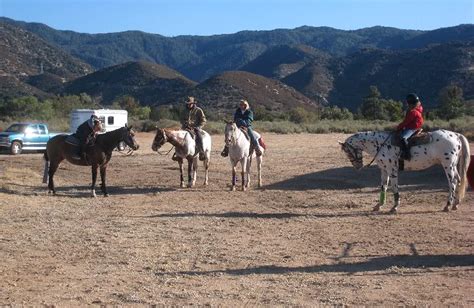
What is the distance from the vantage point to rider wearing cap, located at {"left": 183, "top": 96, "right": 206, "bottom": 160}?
17766 mm

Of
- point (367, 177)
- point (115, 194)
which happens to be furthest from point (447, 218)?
point (115, 194)

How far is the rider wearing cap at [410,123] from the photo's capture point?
43.1ft

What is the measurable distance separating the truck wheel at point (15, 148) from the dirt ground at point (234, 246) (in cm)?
1250

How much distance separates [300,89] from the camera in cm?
10450

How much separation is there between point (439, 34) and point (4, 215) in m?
174

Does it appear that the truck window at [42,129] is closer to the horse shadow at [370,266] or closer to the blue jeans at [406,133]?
the blue jeans at [406,133]

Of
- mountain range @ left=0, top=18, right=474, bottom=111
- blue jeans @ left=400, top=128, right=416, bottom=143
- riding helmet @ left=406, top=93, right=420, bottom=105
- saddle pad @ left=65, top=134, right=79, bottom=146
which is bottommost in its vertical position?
saddle pad @ left=65, top=134, right=79, bottom=146

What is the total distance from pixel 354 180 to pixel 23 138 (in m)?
18.1

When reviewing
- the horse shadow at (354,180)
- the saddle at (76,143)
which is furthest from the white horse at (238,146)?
the saddle at (76,143)

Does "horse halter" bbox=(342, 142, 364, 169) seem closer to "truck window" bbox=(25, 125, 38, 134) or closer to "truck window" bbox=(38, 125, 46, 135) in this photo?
"truck window" bbox=(25, 125, 38, 134)

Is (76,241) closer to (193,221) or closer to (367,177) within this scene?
(193,221)

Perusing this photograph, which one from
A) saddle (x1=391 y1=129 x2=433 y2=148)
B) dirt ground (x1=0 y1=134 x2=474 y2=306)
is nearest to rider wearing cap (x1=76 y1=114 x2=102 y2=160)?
dirt ground (x1=0 y1=134 x2=474 y2=306)

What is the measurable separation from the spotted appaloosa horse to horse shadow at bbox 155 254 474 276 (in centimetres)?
388

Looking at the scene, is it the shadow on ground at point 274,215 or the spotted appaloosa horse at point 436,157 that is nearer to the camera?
the shadow on ground at point 274,215
